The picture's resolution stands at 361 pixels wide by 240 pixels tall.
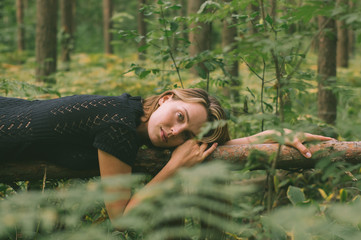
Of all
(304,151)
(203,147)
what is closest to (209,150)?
(203,147)

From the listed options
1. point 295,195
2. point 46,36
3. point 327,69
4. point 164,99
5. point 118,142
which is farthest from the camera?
point 46,36

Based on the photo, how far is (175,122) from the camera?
2070 mm

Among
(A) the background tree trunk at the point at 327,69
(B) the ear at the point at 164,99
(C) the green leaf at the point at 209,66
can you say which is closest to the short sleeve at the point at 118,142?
(B) the ear at the point at 164,99

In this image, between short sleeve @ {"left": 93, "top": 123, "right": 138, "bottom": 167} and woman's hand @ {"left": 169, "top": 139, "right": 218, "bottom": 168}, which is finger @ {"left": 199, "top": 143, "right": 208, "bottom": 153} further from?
short sleeve @ {"left": 93, "top": 123, "right": 138, "bottom": 167}

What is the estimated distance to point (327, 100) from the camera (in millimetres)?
4023

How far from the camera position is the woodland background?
1.07 m

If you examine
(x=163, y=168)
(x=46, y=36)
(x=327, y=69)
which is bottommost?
(x=163, y=168)

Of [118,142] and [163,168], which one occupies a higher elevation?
[118,142]

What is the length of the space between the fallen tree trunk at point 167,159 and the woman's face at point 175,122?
14cm

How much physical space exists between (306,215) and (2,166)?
2.01 m

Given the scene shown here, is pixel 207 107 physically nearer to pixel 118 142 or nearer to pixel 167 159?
pixel 167 159

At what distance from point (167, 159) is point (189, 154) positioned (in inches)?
7.5

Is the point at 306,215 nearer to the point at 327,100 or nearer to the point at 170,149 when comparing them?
the point at 170,149

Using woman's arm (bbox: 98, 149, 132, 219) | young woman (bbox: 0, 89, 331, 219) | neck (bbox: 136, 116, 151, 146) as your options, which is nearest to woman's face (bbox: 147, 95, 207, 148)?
young woman (bbox: 0, 89, 331, 219)
